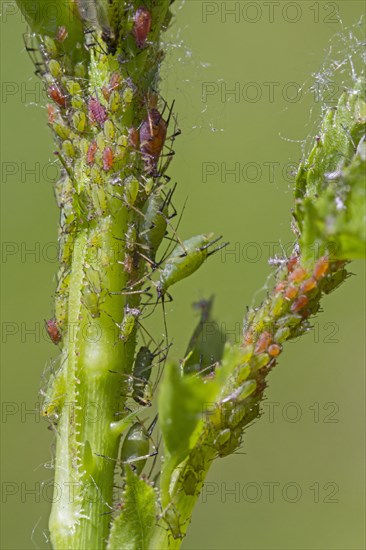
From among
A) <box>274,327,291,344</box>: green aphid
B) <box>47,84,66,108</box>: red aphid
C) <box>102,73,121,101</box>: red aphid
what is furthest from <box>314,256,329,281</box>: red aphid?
<box>47,84,66,108</box>: red aphid

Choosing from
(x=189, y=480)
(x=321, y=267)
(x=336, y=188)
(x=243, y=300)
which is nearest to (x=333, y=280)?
(x=321, y=267)

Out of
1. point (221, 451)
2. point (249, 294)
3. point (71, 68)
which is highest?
point (249, 294)

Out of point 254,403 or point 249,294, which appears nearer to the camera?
point 254,403

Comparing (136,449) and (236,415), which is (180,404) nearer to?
(236,415)

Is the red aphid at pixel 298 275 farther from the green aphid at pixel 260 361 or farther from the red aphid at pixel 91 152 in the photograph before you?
the red aphid at pixel 91 152

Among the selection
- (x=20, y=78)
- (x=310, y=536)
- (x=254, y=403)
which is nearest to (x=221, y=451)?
(x=254, y=403)

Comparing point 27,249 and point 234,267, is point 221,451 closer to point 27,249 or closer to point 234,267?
point 234,267

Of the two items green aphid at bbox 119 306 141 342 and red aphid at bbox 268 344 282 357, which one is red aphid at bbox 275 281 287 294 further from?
green aphid at bbox 119 306 141 342
